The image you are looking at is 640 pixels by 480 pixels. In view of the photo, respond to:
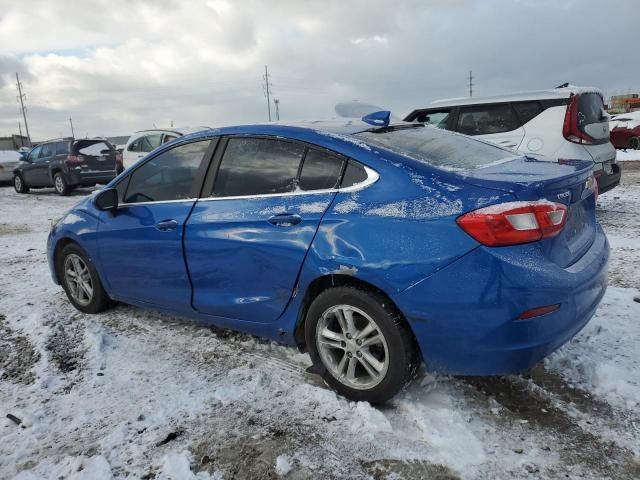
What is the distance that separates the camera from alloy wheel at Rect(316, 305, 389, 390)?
267cm

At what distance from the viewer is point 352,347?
9.01 ft

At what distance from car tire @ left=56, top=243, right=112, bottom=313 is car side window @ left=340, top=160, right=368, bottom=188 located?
2.52 metres

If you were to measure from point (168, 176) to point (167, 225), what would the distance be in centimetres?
42

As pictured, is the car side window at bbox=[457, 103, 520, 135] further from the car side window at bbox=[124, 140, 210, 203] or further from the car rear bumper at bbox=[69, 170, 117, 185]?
the car rear bumper at bbox=[69, 170, 117, 185]

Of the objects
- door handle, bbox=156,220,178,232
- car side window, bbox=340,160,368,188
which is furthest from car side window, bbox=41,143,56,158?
car side window, bbox=340,160,368,188

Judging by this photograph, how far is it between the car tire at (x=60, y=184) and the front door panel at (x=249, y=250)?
40.4 ft

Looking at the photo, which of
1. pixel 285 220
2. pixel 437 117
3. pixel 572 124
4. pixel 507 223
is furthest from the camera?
pixel 437 117

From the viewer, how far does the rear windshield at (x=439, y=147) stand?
9.04 feet

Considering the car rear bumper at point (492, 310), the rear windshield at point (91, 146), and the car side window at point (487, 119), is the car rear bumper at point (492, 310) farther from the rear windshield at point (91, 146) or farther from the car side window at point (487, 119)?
the rear windshield at point (91, 146)

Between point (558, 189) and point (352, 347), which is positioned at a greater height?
point (558, 189)

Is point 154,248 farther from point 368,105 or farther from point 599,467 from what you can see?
point 599,467

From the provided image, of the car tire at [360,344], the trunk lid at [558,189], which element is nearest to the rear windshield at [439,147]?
the trunk lid at [558,189]

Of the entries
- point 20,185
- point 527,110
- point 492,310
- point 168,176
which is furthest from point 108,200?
point 20,185

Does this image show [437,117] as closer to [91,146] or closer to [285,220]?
[285,220]
